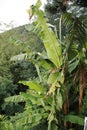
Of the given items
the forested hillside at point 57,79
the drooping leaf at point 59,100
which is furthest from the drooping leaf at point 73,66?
the drooping leaf at point 59,100

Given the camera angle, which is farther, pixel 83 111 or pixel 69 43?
pixel 83 111

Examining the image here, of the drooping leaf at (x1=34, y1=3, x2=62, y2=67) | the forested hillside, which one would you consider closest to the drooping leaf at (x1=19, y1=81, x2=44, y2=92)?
the forested hillside

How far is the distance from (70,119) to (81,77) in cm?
103

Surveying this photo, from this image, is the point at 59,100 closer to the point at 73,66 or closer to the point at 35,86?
the point at 35,86

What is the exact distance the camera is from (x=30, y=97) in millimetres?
8266

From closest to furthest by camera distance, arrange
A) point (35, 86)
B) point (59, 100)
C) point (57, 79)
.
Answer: point (57, 79)
point (59, 100)
point (35, 86)

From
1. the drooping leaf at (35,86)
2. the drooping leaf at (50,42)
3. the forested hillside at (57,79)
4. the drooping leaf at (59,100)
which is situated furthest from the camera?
the drooping leaf at (35,86)

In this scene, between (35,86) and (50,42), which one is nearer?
(50,42)

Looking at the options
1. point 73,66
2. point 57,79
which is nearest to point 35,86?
point 57,79

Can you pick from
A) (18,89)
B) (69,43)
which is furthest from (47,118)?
(18,89)

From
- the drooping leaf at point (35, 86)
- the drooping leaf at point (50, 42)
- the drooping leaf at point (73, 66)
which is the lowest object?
the drooping leaf at point (35, 86)

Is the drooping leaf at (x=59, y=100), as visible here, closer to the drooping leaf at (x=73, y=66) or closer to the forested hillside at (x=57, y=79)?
the forested hillside at (x=57, y=79)

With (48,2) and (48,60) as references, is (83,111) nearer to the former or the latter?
(48,60)

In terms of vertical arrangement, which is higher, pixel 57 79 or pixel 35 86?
pixel 57 79
